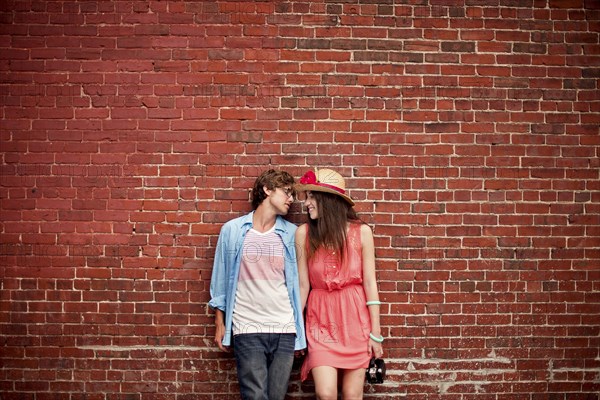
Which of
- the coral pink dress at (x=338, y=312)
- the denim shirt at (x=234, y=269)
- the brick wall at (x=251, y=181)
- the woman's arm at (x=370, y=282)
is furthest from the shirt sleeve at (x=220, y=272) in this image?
the woman's arm at (x=370, y=282)

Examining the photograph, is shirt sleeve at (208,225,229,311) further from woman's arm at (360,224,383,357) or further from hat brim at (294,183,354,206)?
woman's arm at (360,224,383,357)

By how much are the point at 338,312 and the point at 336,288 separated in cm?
18

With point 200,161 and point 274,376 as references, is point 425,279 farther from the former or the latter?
point 200,161

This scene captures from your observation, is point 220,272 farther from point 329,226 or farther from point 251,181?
point 329,226

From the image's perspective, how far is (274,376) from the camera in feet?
13.8

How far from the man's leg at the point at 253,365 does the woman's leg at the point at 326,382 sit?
15.9 inches

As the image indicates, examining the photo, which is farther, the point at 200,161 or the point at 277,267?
the point at 200,161

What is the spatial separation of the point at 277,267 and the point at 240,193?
30.9 inches

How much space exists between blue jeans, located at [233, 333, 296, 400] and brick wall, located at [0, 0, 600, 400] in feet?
1.66

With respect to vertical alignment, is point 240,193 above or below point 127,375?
above

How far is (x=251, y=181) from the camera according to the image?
15.4 feet

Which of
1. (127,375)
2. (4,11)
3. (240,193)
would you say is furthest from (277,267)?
(4,11)

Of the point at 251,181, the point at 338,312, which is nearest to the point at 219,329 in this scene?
the point at 338,312

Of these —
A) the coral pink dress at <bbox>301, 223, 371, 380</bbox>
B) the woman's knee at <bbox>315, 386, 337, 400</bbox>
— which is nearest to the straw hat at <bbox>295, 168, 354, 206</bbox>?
the coral pink dress at <bbox>301, 223, 371, 380</bbox>
